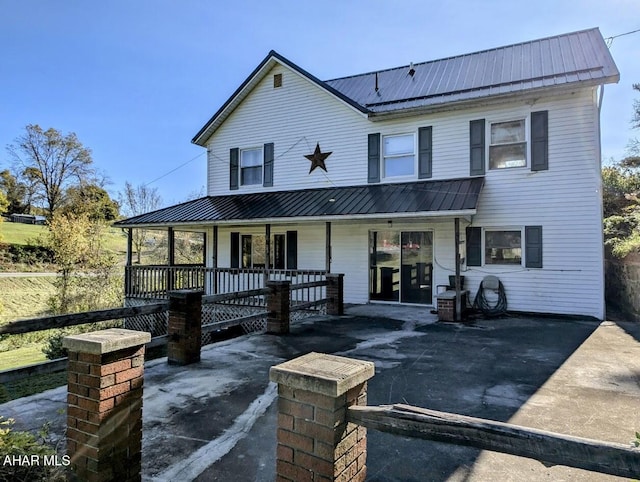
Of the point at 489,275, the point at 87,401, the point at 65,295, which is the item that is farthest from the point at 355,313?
the point at 65,295

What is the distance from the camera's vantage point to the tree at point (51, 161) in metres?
34.6

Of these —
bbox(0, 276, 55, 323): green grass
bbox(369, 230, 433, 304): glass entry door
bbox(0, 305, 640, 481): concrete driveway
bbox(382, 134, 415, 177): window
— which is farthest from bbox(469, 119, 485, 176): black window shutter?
bbox(0, 276, 55, 323): green grass

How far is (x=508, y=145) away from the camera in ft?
36.0

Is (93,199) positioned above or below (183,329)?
above

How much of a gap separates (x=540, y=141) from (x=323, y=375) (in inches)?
433

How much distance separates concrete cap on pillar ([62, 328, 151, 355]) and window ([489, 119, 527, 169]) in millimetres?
10883

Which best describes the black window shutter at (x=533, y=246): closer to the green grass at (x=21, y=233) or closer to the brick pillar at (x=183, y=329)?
the brick pillar at (x=183, y=329)

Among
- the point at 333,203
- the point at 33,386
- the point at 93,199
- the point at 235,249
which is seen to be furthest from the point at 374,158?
the point at 93,199

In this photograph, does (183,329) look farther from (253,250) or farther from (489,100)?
(489,100)

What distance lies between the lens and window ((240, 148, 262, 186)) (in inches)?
595

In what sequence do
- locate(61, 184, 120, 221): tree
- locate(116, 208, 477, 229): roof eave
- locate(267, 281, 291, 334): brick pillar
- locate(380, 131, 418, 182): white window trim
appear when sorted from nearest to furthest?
locate(267, 281, 291, 334): brick pillar
locate(116, 208, 477, 229): roof eave
locate(380, 131, 418, 182): white window trim
locate(61, 184, 120, 221): tree

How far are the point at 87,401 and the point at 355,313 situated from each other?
868 centimetres

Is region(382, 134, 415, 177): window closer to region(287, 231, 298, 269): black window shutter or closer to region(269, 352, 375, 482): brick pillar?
region(287, 231, 298, 269): black window shutter

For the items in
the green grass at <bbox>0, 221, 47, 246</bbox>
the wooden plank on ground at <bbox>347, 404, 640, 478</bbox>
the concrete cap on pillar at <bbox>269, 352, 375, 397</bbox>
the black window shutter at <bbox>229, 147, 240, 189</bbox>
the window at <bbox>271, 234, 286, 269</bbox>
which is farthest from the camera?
the green grass at <bbox>0, 221, 47, 246</bbox>
